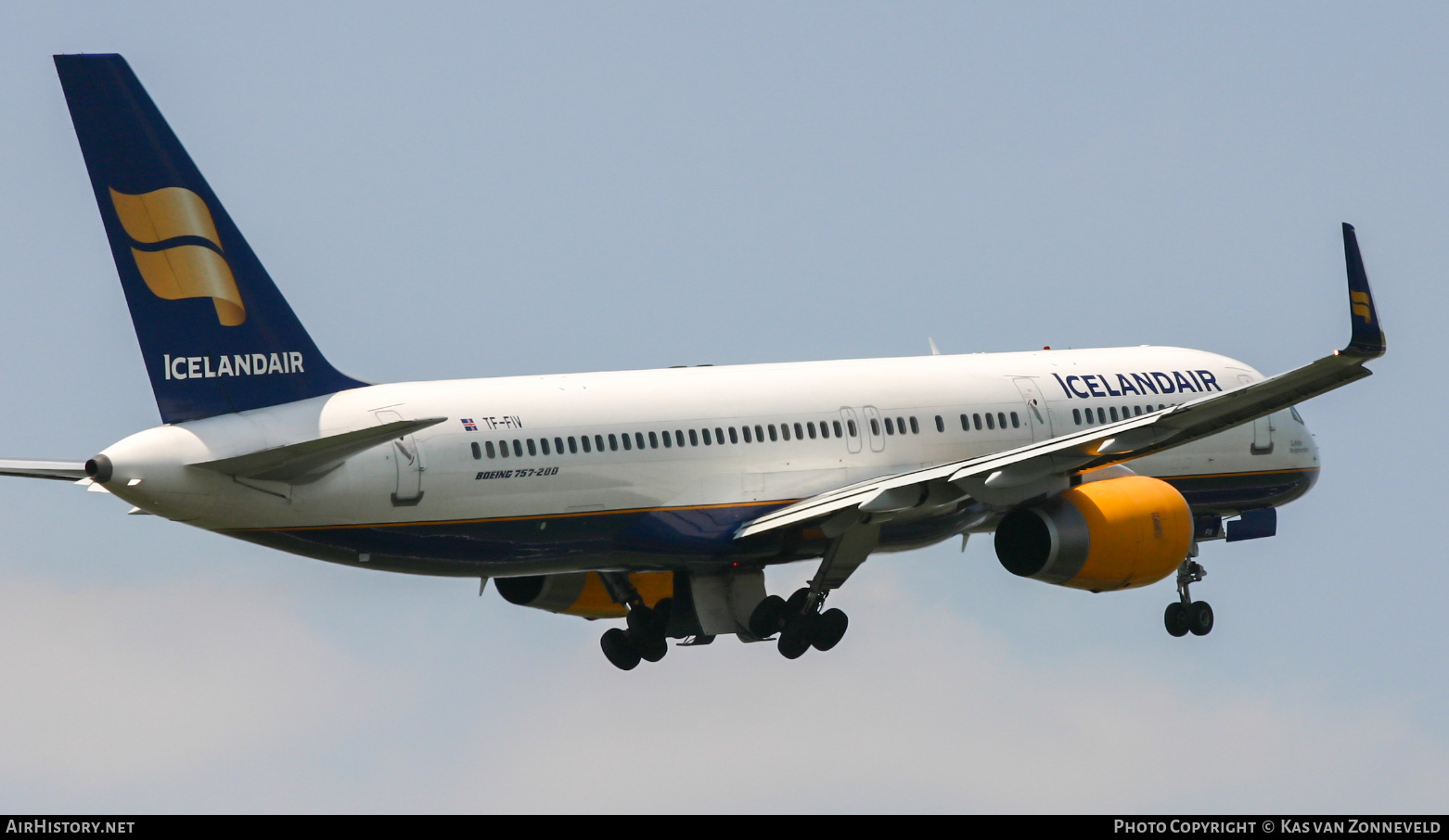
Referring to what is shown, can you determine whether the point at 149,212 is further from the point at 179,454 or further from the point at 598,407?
the point at 598,407

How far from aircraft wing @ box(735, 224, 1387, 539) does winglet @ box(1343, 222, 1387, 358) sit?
13 millimetres

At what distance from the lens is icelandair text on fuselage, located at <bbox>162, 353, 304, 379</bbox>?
119 feet

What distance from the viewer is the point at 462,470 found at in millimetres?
37812

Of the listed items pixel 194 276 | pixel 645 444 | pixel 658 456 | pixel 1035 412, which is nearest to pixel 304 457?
pixel 194 276

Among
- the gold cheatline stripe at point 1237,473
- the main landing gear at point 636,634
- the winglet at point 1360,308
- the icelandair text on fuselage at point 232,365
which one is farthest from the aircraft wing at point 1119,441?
the icelandair text on fuselage at point 232,365

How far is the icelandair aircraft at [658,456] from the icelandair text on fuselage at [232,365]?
0.13 feet

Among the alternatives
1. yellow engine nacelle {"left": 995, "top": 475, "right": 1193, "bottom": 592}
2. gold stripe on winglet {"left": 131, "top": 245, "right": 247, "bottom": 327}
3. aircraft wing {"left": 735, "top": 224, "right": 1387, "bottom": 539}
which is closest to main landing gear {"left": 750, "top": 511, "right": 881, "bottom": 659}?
aircraft wing {"left": 735, "top": 224, "right": 1387, "bottom": 539}

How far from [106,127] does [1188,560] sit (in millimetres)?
22223

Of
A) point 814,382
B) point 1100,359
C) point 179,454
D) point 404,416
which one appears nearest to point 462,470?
point 404,416

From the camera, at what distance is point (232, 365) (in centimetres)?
3659

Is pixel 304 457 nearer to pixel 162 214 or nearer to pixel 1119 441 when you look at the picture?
pixel 162 214

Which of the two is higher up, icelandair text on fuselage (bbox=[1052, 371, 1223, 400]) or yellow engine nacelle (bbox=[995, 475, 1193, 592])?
icelandair text on fuselage (bbox=[1052, 371, 1223, 400])

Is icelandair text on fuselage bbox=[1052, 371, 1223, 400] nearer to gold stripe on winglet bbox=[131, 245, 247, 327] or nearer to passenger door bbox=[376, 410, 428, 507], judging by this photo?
passenger door bbox=[376, 410, 428, 507]

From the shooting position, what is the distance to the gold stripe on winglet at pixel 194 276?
36.1 m
